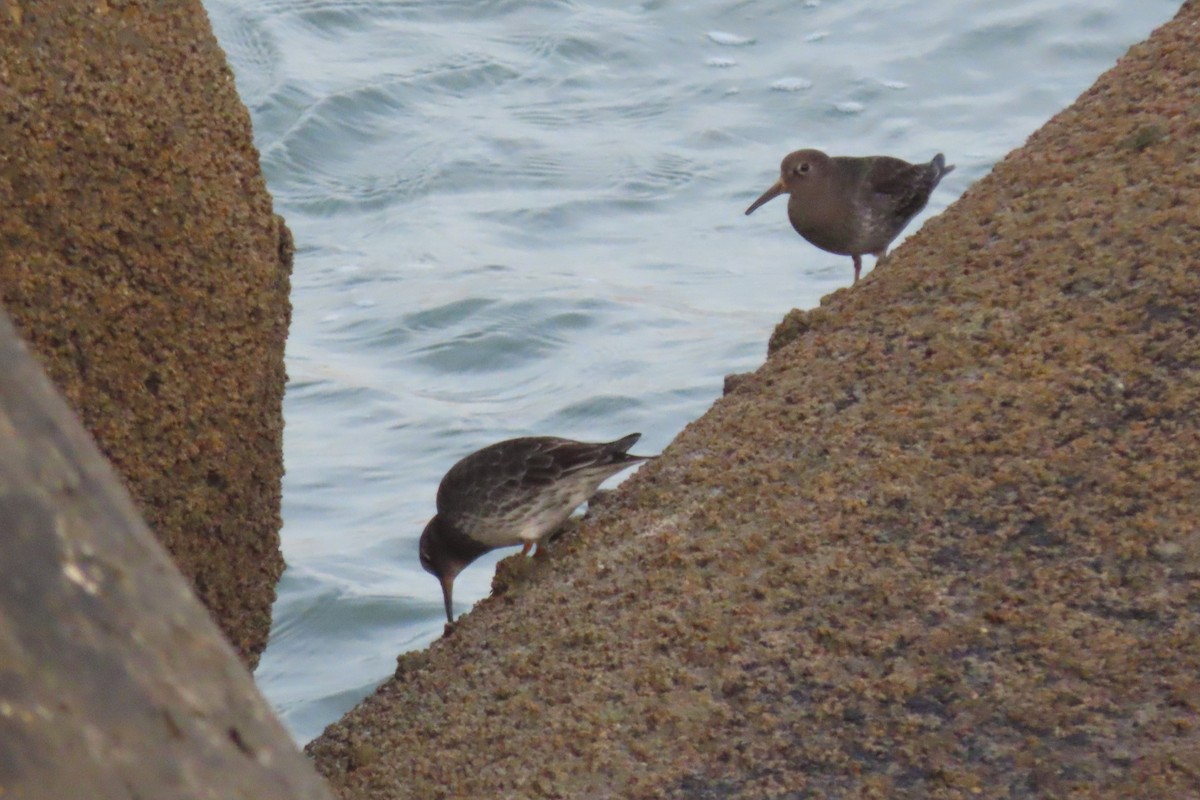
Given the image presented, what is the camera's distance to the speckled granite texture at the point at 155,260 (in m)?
3.12

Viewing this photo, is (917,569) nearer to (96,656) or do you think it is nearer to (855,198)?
(96,656)

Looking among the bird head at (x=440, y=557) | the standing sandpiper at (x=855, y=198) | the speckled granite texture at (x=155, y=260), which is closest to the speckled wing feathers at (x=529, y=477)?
the bird head at (x=440, y=557)

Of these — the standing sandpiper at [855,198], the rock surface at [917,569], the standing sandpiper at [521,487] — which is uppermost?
the standing sandpiper at [855,198]

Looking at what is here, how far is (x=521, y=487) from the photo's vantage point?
5207 millimetres

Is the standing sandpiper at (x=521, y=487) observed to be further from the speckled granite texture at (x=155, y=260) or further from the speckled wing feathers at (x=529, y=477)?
the speckled granite texture at (x=155, y=260)

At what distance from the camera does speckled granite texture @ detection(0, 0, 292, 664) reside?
312 cm

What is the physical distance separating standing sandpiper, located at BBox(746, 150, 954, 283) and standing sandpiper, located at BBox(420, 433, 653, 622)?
76.0 inches

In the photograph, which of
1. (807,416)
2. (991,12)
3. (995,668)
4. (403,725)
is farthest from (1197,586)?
(991,12)

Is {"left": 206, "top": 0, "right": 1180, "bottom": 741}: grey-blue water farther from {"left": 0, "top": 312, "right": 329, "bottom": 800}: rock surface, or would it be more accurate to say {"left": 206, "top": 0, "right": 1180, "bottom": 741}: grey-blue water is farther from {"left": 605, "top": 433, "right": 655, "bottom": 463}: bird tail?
{"left": 0, "top": 312, "right": 329, "bottom": 800}: rock surface

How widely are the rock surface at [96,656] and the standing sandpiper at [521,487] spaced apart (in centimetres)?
352

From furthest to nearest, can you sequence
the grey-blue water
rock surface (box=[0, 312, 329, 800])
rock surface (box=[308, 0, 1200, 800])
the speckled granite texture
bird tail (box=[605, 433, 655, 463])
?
the grey-blue water, bird tail (box=[605, 433, 655, 463]), the speckled granite texture, rock surface (box=[308, 0, 1200, 800]), rock surface (box=[0, 312, 329, 800])

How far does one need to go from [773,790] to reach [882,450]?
89 centimetres

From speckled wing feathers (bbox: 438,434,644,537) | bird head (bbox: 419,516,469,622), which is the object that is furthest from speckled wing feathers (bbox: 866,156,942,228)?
bird head (bbox: 419,516,469,622)

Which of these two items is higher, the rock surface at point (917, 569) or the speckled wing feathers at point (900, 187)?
the speckled wing feathers at point (900, 187)
